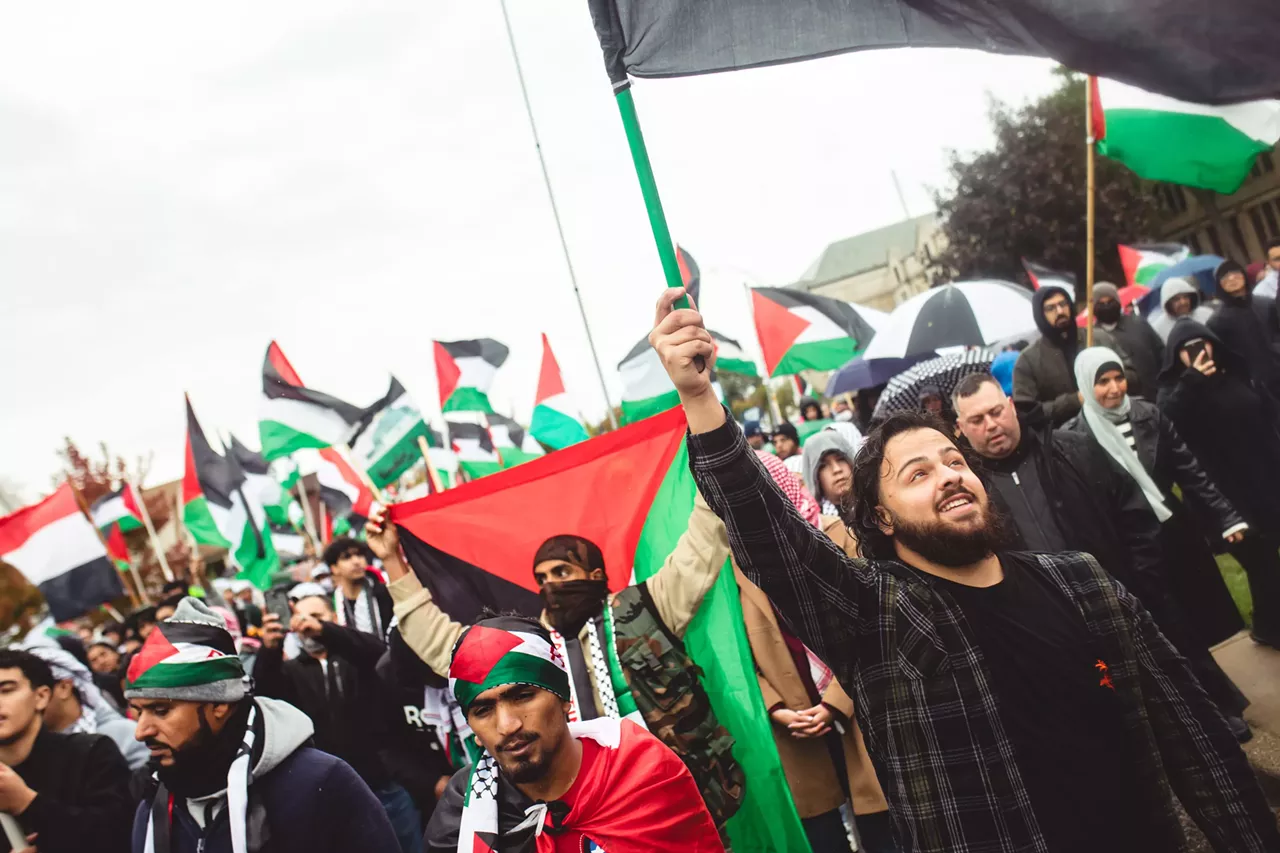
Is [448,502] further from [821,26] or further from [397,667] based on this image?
[821,26]

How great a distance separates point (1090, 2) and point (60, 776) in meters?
4.12

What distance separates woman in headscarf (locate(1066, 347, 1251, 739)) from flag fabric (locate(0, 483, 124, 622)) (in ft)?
24.1

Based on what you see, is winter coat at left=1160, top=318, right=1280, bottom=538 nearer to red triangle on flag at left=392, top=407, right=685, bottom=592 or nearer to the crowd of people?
the crowd of people

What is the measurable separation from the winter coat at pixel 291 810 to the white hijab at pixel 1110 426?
3473mm

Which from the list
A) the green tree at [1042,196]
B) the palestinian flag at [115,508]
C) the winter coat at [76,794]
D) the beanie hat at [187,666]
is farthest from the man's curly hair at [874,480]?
the green tree at [1042,196]

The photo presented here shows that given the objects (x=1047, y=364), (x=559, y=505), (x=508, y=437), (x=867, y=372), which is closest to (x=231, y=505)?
(x=508, y=437)

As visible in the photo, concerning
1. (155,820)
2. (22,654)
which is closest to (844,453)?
(155,820)

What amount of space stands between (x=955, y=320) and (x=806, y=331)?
3.21 m

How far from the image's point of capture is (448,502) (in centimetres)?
411

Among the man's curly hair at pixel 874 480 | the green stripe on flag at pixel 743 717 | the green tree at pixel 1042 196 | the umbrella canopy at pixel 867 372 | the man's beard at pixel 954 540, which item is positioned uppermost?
the green tree at pixel 1042 196

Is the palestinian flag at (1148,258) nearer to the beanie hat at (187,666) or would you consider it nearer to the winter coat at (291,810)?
the winter coat at (291,810)

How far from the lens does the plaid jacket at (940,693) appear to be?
1.82 metres

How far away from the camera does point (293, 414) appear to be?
7.23 metres

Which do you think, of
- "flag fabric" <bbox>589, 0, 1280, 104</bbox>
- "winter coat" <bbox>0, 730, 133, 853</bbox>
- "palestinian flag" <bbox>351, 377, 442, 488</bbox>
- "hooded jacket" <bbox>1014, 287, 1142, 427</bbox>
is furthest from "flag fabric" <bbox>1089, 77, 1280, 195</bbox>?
"palestinian flag" <bbox>351, 377, 442, 488</bbox>
